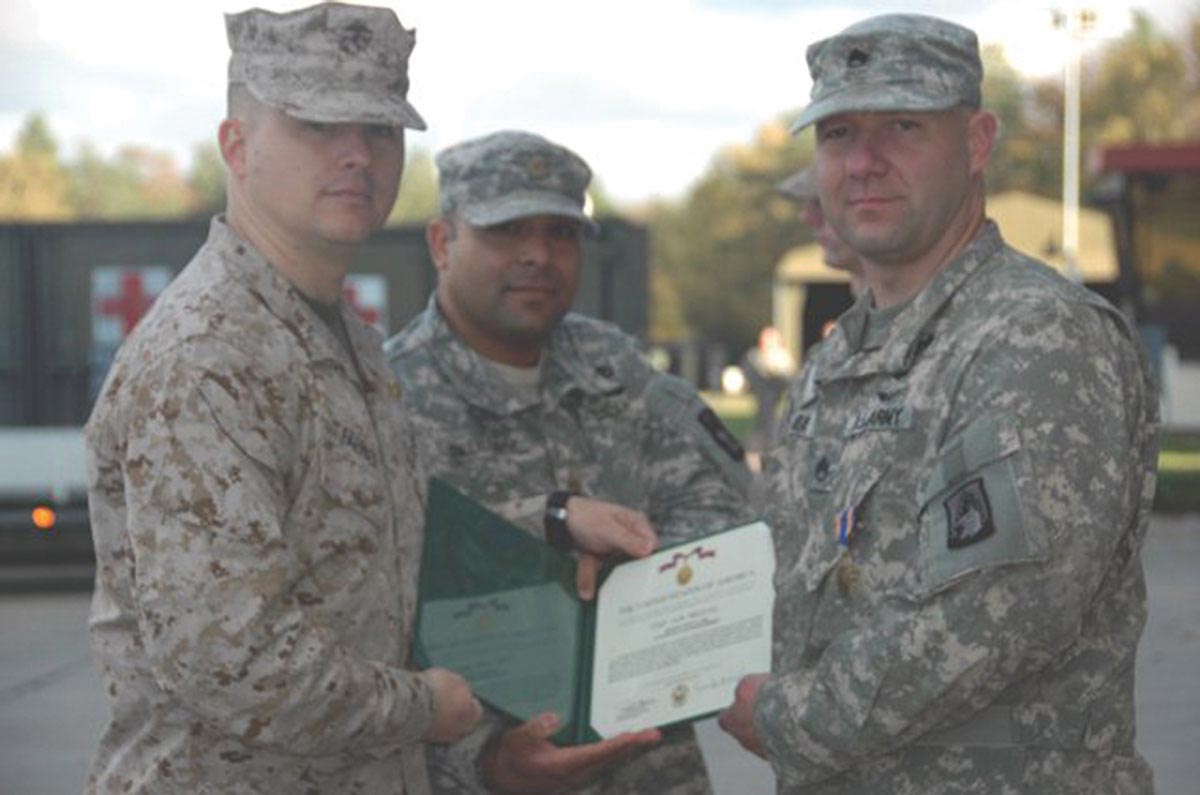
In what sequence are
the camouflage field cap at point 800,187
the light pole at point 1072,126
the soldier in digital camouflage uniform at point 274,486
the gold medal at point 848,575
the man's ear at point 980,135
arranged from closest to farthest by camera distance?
the soldier in digital camouflage uniform at point 274,486 → the gold medal at point 848,575 → the man's ear at point 980,135 → the camouflage field cap at point 800,187 → the light pole at point 1072,126

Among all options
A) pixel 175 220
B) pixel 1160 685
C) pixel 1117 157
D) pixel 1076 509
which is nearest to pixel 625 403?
pixel 1076 509

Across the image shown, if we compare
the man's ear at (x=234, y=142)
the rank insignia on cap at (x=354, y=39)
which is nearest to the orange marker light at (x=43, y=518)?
the man's ear at (x=234, y=142)

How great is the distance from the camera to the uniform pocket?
94.0 inches

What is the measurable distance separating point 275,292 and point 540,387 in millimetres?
1209

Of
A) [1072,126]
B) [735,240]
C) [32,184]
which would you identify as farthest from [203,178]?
[1072,126]

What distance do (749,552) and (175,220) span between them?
9.34 metres

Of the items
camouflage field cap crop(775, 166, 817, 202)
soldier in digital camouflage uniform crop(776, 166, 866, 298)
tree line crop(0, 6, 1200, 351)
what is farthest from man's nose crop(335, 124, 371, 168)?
tree line crop(0, 6, 1200, 351)

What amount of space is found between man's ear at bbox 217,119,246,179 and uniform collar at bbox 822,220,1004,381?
3.03ft

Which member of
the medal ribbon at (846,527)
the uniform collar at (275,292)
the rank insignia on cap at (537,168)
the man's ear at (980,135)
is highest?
the man's ear at (980,135)

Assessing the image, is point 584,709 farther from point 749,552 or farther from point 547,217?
point 547,217

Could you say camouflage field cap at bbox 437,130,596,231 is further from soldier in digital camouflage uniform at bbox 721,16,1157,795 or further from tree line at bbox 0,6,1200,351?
tree line at bbox 0,6,1200,351

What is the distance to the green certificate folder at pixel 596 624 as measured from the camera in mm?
2855

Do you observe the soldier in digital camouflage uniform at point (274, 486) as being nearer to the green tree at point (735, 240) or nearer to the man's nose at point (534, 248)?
the man's nose at point (534, 248)

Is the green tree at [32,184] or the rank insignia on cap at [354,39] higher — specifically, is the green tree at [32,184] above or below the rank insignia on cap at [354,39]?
below
